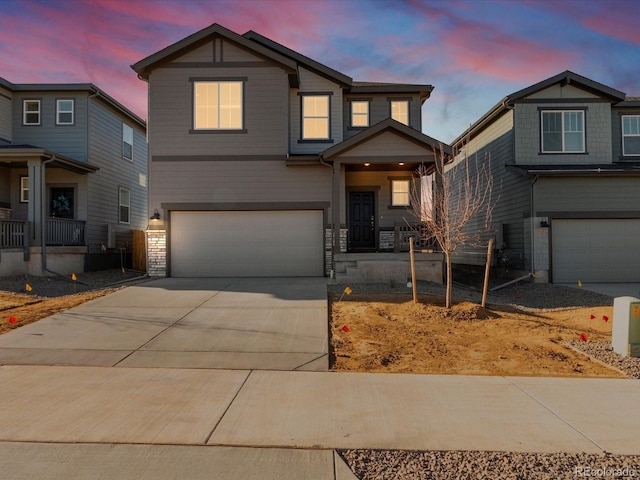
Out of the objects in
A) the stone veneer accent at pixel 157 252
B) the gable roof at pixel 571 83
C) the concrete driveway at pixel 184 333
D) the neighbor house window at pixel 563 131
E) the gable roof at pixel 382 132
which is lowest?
the concrete driveway at pixel 184 333

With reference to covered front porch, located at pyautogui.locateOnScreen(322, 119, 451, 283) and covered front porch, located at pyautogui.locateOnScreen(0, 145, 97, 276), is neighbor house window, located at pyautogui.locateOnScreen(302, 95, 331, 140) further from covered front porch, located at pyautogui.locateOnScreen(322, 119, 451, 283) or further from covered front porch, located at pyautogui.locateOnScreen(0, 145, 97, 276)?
covered front porch, located at pyautogui.locateOnScreen(0, 145, 97, 276)

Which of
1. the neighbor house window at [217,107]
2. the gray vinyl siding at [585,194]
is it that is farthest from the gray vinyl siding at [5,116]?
the gray vinyl siding at [585,194]

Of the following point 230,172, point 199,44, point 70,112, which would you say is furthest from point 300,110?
point 70,112

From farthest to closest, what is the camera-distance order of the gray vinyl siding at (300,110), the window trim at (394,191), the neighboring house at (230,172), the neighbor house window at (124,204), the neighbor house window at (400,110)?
1. the neighbor house window at (124,204)
2. the neighbor house window at (400,110)
3. the window trim at (394,191)
4. the gray vinyl siding at (300,110)
5. the neighboring house at (230,172)

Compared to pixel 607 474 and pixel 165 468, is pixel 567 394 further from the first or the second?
pixel 165 468

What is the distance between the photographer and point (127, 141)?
21859mm

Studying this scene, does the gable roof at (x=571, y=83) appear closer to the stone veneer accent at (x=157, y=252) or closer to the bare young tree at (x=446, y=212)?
the bare young tree at (x=446, y=212)

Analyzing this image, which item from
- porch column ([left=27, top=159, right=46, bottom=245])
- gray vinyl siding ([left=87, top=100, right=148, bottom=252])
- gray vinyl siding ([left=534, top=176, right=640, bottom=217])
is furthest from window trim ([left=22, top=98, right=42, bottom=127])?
gray vinyl siding ([left=534, top=176, right=640, bottom=217])

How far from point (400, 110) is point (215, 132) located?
23.3 feet

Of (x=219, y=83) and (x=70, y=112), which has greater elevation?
(x=219, y=83)

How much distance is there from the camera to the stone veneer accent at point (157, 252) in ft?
49.9

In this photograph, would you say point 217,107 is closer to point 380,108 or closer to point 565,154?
point 380,108

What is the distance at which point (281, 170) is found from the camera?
15.4 metres

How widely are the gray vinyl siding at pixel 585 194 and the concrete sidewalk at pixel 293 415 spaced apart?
11.5 metres
